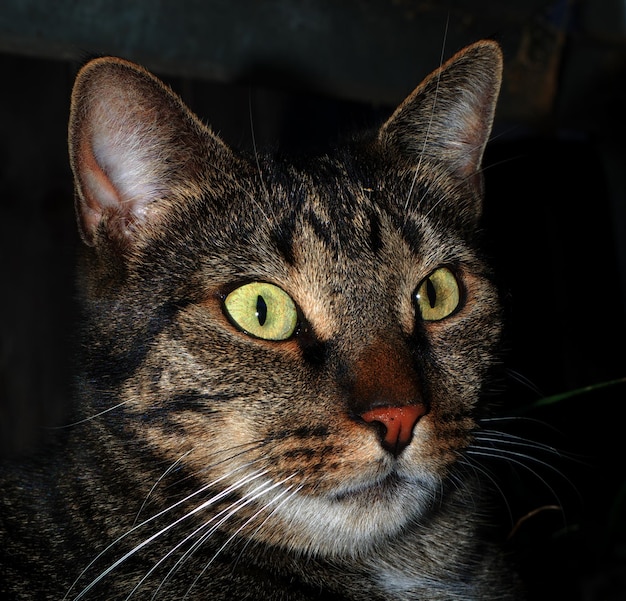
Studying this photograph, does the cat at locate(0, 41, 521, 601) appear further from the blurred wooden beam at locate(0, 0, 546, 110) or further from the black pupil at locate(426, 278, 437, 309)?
the blurred wooden beam at locate(0, 0, 546, 110)

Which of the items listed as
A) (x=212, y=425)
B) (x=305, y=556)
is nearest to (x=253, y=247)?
(x=212, y=425)

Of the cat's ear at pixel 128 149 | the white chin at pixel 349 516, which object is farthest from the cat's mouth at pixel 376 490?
the cat's ear at pixel 128 149

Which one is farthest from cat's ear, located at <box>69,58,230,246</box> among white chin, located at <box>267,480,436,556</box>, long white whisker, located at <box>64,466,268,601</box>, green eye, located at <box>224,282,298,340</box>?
white chin, located at <box>267,480,436,556</box>

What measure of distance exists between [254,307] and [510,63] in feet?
7.39

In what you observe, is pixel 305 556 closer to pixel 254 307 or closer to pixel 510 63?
pixel 254 307

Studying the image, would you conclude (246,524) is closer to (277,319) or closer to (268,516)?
(268,516)

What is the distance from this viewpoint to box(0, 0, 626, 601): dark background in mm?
2820

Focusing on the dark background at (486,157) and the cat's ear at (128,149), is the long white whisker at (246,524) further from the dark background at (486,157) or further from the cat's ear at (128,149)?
the dark background at (486,157)

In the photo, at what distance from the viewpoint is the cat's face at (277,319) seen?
154 centimetres

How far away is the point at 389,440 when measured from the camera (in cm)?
148

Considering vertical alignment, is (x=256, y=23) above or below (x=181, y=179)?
above

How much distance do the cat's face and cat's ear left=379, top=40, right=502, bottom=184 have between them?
0.5 inches

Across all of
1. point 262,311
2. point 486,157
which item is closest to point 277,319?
point 262,311

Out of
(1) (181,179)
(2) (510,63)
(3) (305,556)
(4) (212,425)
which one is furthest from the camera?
(2) (510,63)
